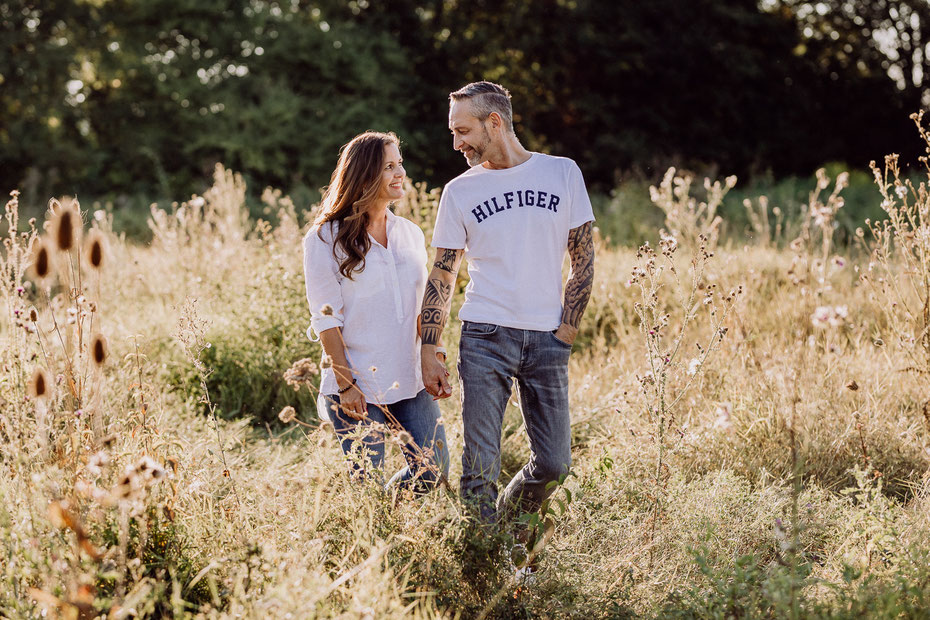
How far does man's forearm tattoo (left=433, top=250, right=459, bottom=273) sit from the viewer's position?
3.03 metres

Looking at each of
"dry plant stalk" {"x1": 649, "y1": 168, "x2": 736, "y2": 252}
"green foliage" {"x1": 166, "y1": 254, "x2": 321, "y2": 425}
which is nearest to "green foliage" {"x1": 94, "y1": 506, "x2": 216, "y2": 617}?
"green foliage" {"x1": 166, "y1": 254, "x2": 321, "y2": 425}

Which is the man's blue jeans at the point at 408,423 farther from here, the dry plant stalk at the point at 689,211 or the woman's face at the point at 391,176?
the dry plant stalk at the point at 689,211

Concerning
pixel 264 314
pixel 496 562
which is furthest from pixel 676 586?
pixel 264 314

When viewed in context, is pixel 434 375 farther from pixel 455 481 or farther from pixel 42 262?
pixel 42 262

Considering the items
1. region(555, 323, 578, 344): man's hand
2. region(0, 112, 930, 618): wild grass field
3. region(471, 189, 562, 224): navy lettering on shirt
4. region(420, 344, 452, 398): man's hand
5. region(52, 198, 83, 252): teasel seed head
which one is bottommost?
region(0, 112, 930, 618): wild grass field

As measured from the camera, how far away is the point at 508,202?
292 centimetres

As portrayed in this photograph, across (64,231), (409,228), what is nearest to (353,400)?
(409,228)

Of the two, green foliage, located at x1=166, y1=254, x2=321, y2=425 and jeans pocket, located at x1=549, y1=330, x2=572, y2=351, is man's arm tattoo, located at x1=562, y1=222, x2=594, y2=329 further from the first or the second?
green foliage, located at x1=166, y1=254, x2=321, y2=425

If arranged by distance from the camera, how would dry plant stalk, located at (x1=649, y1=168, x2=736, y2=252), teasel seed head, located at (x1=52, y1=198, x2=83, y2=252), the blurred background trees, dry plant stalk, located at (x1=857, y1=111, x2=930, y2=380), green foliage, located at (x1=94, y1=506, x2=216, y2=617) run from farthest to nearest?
the blurred background trees → dry plant stalk, located at (x1=649, y1=168, x2=736, y2=252) → dry plant stalk, located at (x1=857, y1=111, x2=930, y2=380) → green foliage, located at (x1=94, y1=506, x2=216, y2=617) → teasel seed head, located at (x1=52, y1=198, x2=83, y2=252)

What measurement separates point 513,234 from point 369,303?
0.64 meters

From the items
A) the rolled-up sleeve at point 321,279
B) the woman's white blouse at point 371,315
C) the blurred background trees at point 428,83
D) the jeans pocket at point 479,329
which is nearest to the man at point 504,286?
the jeans pocket at point 479,329

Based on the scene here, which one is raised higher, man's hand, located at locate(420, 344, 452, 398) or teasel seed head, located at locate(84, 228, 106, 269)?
teasel seed head, located at locate(84, 228, 106, 269)

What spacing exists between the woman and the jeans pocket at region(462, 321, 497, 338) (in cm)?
28

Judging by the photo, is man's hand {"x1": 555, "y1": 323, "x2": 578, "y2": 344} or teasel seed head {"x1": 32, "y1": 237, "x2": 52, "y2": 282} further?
man's hand {"x1": 555, "y1": 323, "x2": 578, "y2": 344}
